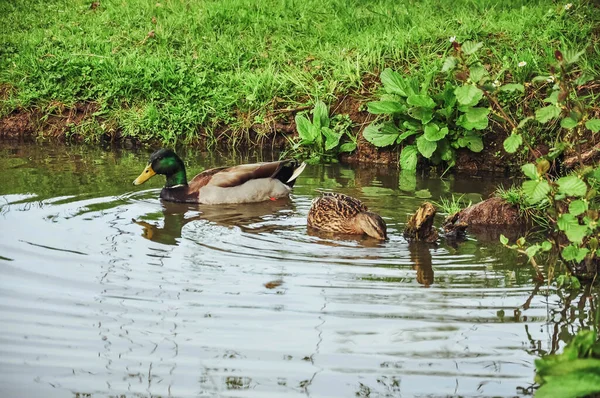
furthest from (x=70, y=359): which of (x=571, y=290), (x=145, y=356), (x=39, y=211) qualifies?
(x=39, y=211)

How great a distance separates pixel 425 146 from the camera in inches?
383

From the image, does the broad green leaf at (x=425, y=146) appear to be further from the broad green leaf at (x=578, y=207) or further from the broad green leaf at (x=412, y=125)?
the broad green leaf at (x=578, y=207)

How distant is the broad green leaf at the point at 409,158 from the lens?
9859 mm

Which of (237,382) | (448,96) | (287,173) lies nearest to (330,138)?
(287,173)

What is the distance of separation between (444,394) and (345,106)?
658cm

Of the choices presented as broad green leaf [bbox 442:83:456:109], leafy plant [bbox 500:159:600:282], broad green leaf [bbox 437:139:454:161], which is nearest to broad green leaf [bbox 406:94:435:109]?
broad green leaf [bbox 442:83:456:109]

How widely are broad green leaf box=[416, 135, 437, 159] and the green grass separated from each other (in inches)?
38.6

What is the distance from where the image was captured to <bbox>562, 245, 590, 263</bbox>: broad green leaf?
5.59m

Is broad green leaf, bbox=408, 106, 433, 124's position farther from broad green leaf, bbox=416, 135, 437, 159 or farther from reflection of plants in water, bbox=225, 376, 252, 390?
reflection of plants in water, bbox=225, 376, 252, 390

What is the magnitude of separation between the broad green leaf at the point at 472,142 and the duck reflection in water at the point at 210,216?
1.83 m

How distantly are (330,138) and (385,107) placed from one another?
2.52 feet

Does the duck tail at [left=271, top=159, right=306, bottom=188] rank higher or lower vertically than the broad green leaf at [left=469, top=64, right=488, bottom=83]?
lower

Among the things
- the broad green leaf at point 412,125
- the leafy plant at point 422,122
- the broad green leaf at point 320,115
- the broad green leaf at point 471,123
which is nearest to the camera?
the broad green leaf at point 471,123

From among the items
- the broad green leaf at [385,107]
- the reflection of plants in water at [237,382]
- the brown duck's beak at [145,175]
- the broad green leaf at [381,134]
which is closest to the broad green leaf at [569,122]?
the reflection of plants in water at [237,382]
